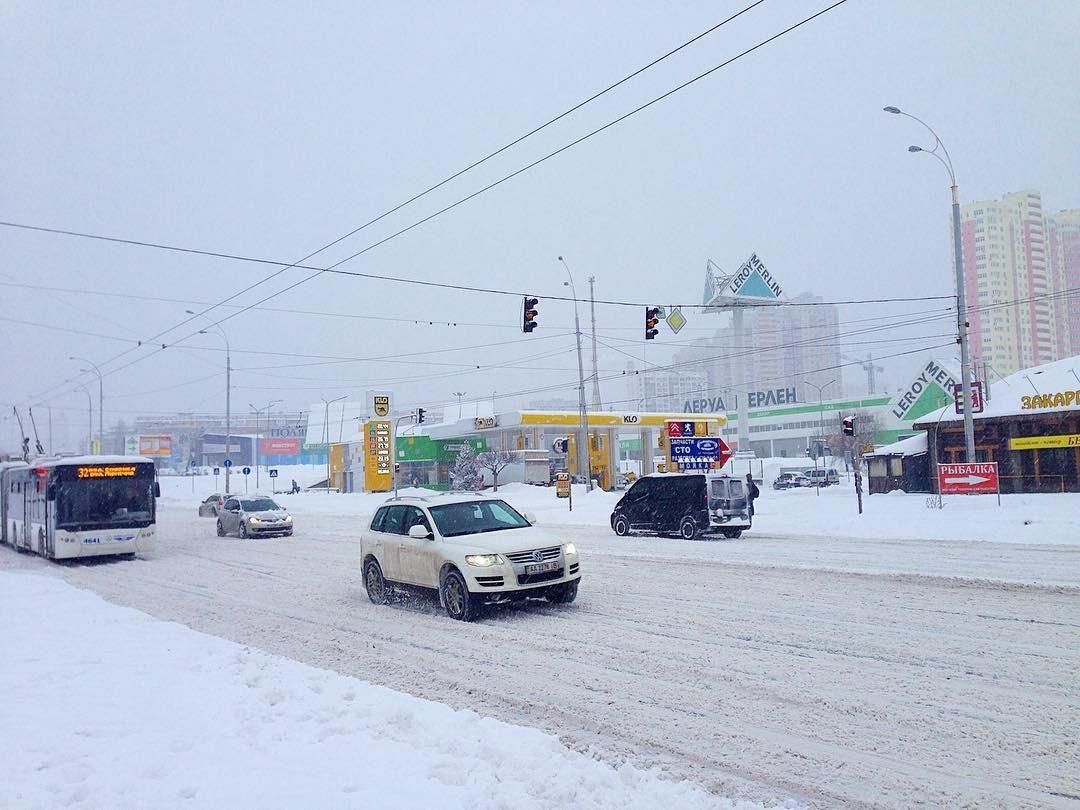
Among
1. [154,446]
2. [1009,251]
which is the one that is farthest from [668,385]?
[154,446]

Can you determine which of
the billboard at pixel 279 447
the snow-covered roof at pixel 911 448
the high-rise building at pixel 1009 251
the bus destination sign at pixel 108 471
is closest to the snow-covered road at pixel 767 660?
the bus destination sign at pixel 108 471

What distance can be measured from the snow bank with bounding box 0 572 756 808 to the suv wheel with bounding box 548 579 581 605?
4.11m

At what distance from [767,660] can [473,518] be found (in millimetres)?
5224

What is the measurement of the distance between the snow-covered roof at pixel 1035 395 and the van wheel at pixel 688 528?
19005 mm

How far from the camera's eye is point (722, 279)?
69938mm

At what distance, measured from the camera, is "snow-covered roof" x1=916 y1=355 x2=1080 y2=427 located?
112 ft

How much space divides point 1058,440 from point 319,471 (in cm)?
10297

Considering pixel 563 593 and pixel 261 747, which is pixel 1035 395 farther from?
pixel 261 747

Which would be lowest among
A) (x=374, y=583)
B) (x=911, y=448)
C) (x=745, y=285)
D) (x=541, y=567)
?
(x=374, y=583)

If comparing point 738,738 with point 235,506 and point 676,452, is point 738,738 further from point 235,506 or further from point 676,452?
point 235,506

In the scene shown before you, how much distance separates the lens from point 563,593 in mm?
11844

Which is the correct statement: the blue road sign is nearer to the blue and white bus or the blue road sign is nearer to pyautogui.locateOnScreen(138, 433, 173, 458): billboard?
the blue and white bus

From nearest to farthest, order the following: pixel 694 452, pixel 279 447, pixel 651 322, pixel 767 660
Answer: pixel 767 660 < pixel 651 322 < pixel 694 452 < pixel 279 447

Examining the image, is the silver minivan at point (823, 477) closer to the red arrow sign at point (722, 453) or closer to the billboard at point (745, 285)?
the billboard at point (745, 285)
